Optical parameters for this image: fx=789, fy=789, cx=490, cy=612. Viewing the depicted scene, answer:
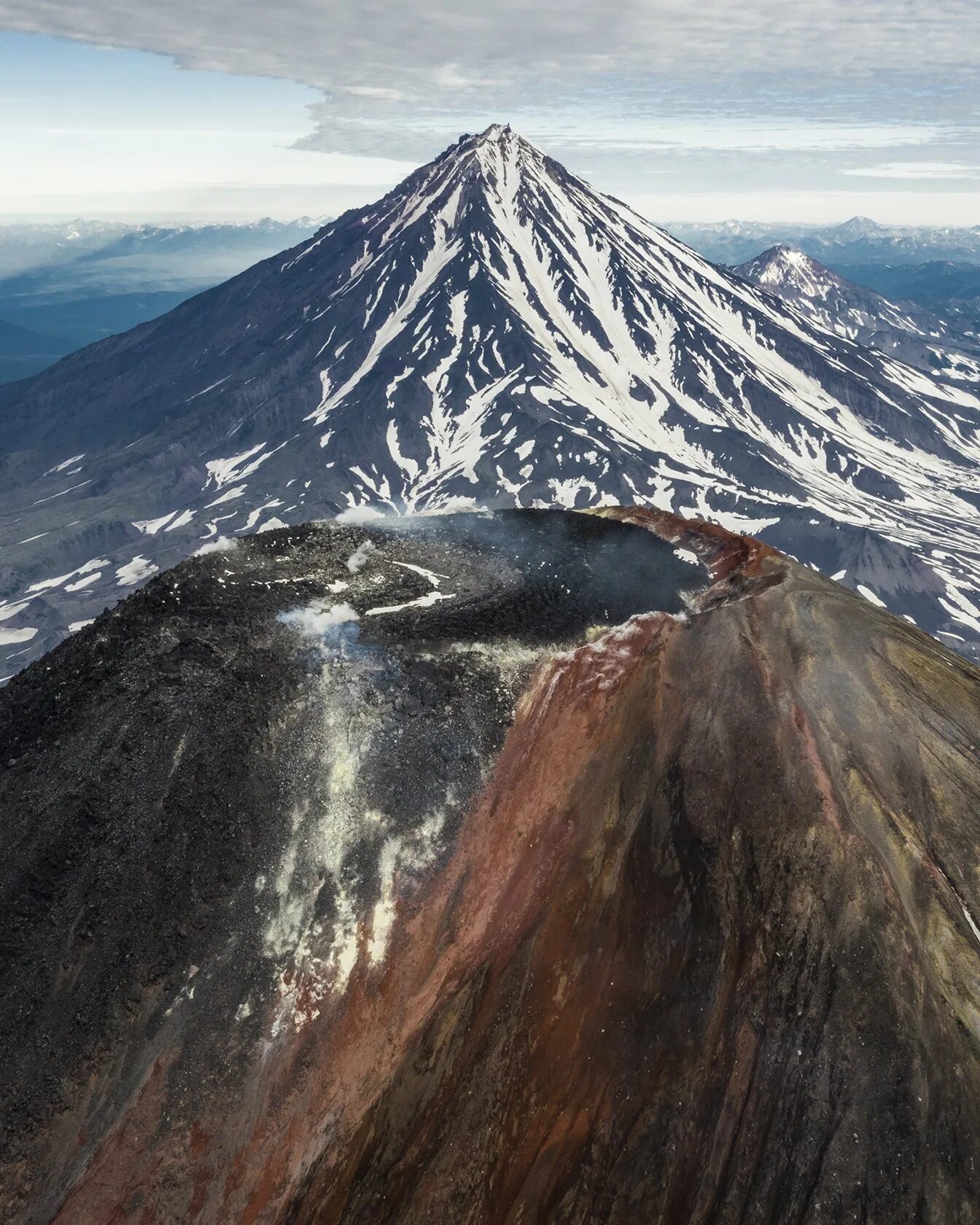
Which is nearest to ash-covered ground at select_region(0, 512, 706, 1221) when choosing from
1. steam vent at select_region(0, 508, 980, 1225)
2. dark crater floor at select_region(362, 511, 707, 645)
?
steam vent at select_region(0, 508, 980, 1225)

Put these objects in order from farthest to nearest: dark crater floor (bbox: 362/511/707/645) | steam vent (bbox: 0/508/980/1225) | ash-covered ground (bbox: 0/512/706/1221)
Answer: dark crater floor (bbox: 362/511/707/645) < ash-covered ground (bbox: 0/512/706/1221) < steam vent (bbox: 0/508/980/1225)

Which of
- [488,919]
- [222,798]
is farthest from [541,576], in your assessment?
[222,798]

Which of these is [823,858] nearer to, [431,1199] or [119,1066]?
[431,1199]

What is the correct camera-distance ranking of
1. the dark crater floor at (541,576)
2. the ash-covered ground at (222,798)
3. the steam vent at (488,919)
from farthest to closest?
the dark crater floor at (541,576) < the ash-covered ground at (222,798) < the steam vent at (488,919)

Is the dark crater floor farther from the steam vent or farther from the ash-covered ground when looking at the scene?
the steam vent

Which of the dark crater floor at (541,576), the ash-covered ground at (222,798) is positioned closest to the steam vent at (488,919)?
the ash-covered ground at (222,798)

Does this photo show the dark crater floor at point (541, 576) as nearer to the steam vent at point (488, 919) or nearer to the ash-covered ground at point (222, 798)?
the ash-covered ground at point (222, 798)

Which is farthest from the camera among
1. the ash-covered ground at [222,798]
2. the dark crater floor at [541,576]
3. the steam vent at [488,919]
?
the dark crater floor at [541,576]

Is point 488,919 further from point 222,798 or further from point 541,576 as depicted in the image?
point 541,576
